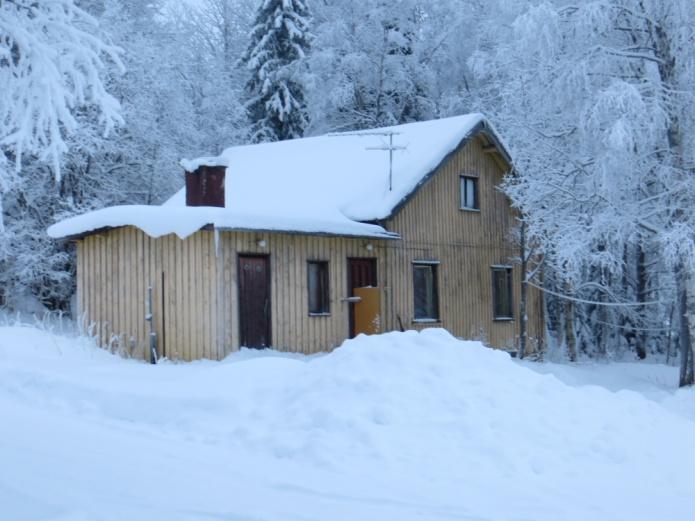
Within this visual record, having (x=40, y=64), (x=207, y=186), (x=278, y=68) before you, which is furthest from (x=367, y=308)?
(x=278, y=68)

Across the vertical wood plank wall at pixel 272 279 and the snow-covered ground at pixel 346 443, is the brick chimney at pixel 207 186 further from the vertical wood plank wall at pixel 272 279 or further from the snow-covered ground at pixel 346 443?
the snow-covered ground at pixel 346 443

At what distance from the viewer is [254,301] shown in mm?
16797

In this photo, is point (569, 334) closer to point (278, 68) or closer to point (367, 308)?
point (367, 308)

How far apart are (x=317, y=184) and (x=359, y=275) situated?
11.7 feet

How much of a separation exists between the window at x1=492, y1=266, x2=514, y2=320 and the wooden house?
4 cm

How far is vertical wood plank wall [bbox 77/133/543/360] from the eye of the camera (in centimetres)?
1616

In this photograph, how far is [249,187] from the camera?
75.5 feet

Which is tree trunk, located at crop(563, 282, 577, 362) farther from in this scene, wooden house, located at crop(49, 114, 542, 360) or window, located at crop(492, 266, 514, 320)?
window, located at crop(492, 266, 514, 320)

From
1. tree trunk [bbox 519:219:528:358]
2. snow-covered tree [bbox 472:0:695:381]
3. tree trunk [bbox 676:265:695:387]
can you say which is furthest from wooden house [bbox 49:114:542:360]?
tree trunk [bbox 676:265:695:387]

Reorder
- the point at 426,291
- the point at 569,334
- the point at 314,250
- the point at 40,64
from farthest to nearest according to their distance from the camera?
the point at 569,334, the point at 426,291, the point at 314,250, the point at 40,64

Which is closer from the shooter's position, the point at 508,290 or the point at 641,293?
the point at 508,290

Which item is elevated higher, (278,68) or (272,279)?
(278,68)

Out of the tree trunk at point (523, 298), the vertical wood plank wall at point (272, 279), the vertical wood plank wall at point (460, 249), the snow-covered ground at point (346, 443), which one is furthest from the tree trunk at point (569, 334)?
the snow-covered ground at point (346, 443)

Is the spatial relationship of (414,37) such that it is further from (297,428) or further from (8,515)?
(8,515)
